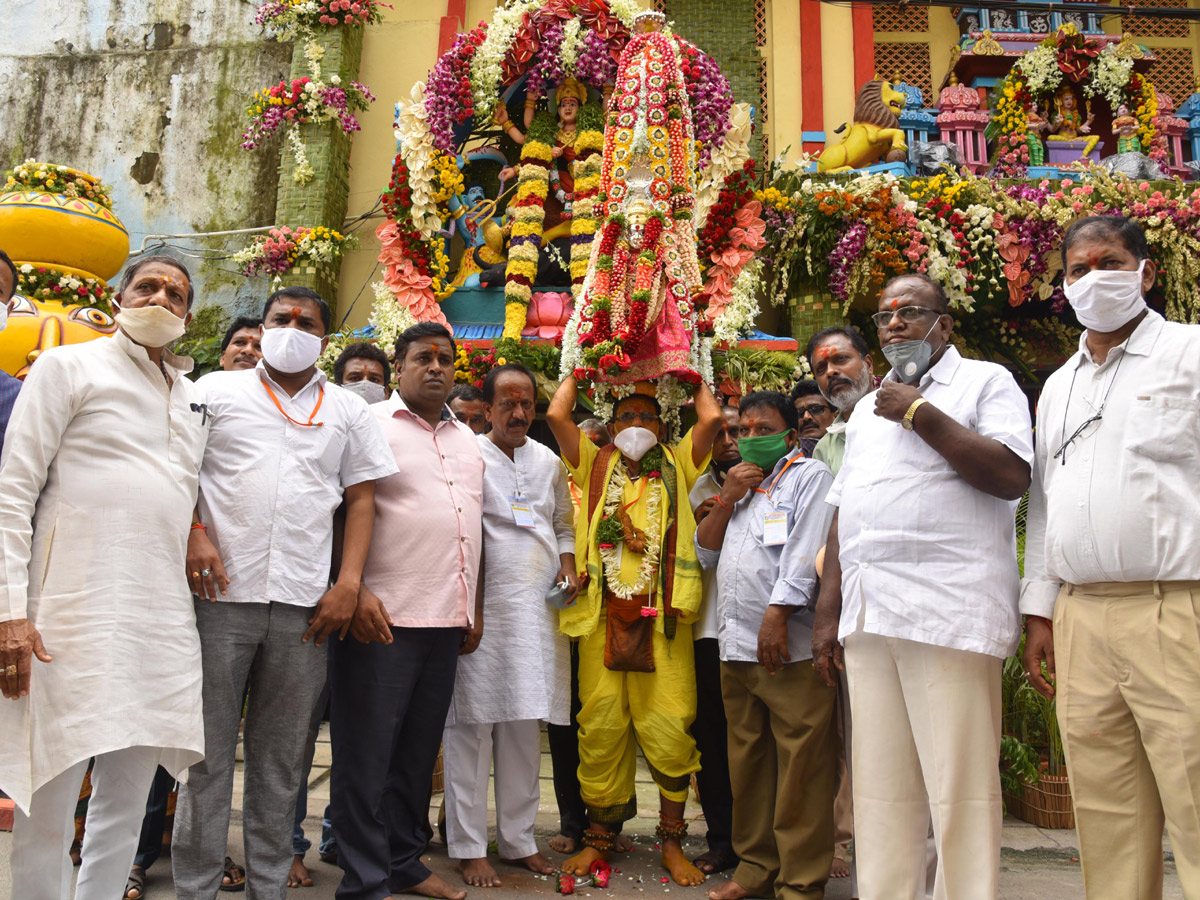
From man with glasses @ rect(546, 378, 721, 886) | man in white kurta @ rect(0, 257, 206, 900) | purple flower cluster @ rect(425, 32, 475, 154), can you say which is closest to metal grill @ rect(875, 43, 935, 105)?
purple flower cluster @ rect(425, 32, 475, 154)

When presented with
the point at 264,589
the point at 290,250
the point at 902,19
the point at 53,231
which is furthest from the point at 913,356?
the point at 902,19

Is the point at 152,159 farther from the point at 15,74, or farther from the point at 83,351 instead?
the point at 83,351

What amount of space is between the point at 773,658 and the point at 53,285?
4262 mm

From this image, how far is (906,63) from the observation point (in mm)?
10477

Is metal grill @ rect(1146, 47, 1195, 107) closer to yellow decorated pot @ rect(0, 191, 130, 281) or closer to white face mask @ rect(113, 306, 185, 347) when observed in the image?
yellow decorated pot @ rect(0, 191, 130, 281)

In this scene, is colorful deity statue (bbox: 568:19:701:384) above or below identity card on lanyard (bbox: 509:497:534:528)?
above

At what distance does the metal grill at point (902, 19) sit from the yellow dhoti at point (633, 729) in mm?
8911

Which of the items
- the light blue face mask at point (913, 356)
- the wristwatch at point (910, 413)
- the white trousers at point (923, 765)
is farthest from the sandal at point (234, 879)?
the light blue face mask at point (913, 356)

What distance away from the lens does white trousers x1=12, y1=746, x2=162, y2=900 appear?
2494 mm

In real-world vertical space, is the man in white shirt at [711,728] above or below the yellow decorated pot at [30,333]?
below

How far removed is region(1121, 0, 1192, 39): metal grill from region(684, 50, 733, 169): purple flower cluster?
20.7 feet

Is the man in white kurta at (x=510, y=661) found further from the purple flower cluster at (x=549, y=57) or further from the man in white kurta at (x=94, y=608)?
the purple flower cluster at (x=549, y=57)

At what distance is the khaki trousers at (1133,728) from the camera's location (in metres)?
2.36

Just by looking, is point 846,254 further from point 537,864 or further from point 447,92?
point 537,864
